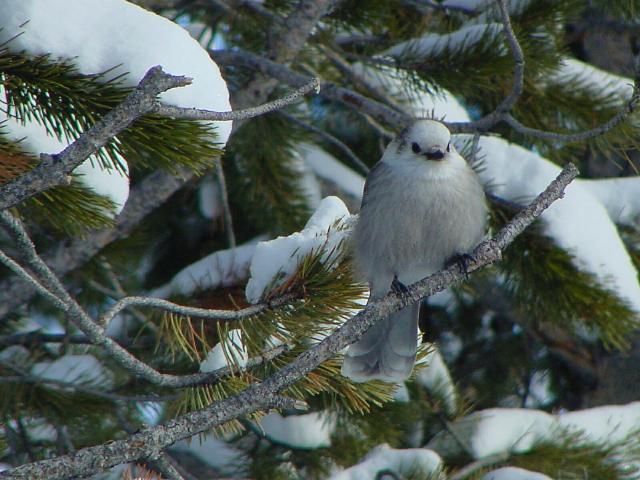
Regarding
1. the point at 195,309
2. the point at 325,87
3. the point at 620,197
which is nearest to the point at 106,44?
the point at 195,309

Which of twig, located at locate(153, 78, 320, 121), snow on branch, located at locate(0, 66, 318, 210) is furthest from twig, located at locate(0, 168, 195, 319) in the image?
snow on branch, located at locate(0, 66, 318, 210)

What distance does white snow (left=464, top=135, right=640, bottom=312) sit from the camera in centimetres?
270

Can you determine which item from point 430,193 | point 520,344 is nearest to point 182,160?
point 430,193

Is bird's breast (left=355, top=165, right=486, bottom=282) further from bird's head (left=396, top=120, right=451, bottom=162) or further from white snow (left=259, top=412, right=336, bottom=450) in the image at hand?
white snow (left=259, top=412, right=336, bottom=450)

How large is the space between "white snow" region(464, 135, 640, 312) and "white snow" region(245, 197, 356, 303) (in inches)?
34.5

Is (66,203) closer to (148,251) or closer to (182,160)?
(182,160)

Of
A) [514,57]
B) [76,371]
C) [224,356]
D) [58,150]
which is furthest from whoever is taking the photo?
[76,371]

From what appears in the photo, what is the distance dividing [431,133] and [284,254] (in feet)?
2.34

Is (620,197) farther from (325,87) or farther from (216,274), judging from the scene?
(216,274)

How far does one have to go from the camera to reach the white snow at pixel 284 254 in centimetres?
203

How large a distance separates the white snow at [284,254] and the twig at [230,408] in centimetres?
32

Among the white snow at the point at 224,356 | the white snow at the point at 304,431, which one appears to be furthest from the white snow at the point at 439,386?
the white snow at the point at 224,356

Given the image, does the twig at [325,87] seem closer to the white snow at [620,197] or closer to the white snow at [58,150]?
the white snow at [58,150]

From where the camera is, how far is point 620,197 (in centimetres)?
380
